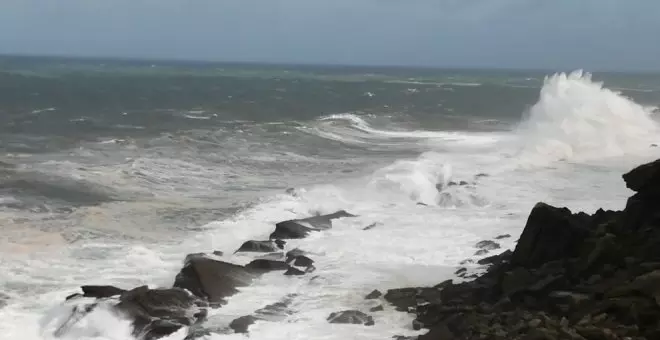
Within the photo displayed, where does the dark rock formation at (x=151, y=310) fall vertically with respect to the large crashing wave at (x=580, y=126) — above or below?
below

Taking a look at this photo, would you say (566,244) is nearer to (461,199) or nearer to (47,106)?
(461,199)

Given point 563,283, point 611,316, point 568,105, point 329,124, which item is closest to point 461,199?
point 563,283

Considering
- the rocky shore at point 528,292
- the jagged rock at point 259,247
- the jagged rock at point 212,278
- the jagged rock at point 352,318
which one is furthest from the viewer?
the jagged rock at point 259,247

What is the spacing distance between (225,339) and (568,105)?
2623cm

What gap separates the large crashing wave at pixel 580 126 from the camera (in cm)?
2809

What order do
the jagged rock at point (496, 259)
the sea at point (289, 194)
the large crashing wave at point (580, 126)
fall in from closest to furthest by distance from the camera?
the sea at point (289, 194), the jagged rock at point (496, 259), the large crashing wave at point (580, 126)

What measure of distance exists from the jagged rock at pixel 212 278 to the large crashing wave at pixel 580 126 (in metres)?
16.0

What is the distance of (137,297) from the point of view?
10.8m

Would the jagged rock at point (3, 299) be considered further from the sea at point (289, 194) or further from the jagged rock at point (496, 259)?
the jagged rock at point (496, 259)

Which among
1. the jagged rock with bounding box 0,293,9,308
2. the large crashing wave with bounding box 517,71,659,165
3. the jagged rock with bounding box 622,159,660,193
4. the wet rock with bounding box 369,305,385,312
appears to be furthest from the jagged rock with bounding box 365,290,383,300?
the large crashing wave with bounding box 517,71,659,165

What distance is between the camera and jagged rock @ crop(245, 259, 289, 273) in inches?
515

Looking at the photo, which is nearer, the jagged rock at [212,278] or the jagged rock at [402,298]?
the jagged rock at [402,298]

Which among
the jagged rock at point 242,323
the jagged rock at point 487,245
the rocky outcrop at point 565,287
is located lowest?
the jagged rock at point 242,323

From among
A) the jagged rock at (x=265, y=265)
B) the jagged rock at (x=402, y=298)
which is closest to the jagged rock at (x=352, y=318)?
the jagged rock at (x=402, y=298)
